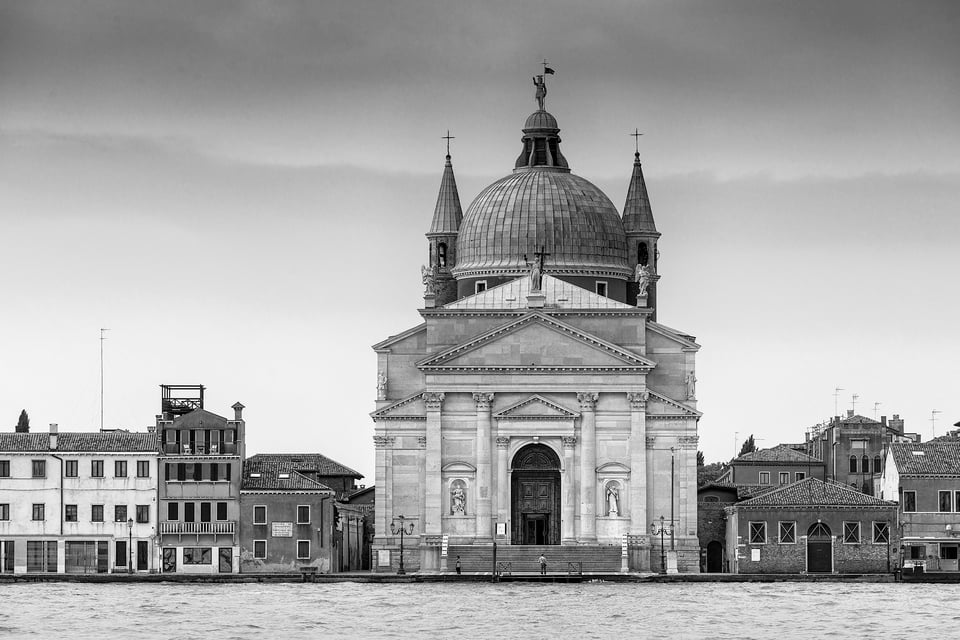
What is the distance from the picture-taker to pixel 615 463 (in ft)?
340

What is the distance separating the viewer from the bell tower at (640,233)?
117625 mm

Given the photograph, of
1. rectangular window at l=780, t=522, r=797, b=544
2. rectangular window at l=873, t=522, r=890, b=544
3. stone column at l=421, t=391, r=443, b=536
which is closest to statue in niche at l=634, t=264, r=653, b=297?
stone column at l=421, t=391, r=443, b=536

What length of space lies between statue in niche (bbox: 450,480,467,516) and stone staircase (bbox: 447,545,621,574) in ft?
7.29

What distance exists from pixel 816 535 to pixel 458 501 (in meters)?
12.7

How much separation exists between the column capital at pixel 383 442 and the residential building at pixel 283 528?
3757mm

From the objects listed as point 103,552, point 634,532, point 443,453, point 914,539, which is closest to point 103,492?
point 103,552

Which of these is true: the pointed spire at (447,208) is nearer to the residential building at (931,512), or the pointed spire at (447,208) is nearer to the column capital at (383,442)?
the column capital at (383,442)

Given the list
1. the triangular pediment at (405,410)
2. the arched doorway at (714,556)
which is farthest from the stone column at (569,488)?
the arched doorway at (714,556)

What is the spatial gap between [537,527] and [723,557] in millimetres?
6804

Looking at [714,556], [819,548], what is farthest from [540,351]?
[819,548]

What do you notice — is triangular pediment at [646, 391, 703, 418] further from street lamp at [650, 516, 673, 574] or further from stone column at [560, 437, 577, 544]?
street lamp at [650, 516, 673, 574]

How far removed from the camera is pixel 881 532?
333 ft

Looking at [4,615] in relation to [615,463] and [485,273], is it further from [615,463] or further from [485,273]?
[485,273]

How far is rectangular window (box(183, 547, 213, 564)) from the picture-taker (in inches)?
3944
